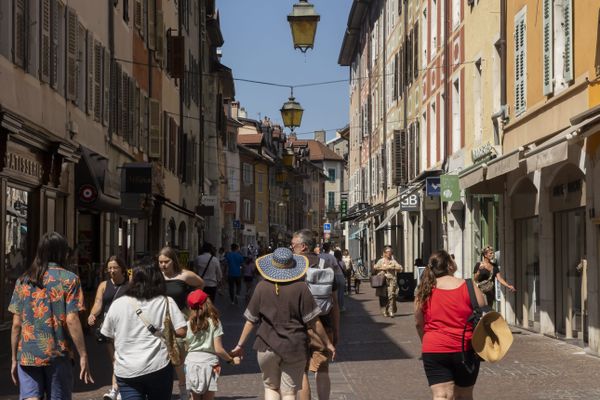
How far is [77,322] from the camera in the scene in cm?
885

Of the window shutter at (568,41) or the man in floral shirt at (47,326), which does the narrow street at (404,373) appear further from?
the man in floral shirt at (47,326)

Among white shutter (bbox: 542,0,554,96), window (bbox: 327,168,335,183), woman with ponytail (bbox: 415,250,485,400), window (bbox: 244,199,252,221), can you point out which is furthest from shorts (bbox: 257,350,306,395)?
window (bbox: 327,168,335,183)

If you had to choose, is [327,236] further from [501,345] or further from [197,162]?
[501,345]

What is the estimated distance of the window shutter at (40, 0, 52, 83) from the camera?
19.0 m

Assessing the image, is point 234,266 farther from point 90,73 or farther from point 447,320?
point 447,320

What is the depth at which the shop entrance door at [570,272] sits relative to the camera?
19422 mm

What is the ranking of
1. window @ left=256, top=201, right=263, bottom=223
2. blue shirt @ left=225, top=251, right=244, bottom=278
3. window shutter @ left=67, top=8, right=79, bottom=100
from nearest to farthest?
window shutter @ left=67, top=8, right=79, bottom=100
blue shirt @ left=225, top=251, right=244, bottom=278
window @ left=256, top=201, right=263, bottom=223

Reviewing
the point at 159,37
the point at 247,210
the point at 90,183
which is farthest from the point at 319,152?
the point at 90,183

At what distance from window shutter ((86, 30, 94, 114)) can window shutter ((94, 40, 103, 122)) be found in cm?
39

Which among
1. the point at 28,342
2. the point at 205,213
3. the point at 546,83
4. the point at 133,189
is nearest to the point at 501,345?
the point at 28,342

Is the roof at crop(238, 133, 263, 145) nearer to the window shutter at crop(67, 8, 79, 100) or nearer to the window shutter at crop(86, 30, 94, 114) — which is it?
the window shutter at crop(86, 30, 94, 114)

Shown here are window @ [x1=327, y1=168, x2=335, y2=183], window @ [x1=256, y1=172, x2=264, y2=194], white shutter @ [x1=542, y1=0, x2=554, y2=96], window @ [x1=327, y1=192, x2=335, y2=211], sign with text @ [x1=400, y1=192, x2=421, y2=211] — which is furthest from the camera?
window @ [x1=327, y1=168, x2=335, y2=183]

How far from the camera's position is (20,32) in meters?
17.5

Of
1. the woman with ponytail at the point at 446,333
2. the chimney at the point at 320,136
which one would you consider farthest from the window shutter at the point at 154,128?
the chimney at the point at 320,136
